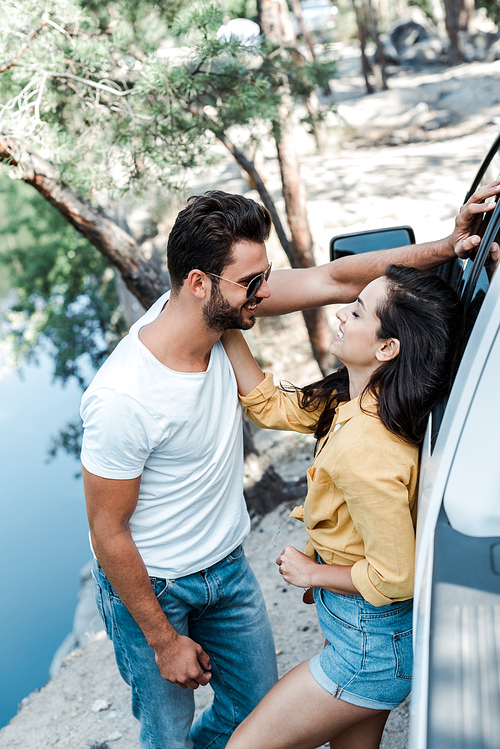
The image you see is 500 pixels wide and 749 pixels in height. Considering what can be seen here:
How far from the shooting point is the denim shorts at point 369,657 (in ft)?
5.04

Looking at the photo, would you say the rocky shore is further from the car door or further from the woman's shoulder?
the car door

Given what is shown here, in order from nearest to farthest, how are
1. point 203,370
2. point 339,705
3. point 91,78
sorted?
1. point 339,705
2. point 203,370
3. point 91,78

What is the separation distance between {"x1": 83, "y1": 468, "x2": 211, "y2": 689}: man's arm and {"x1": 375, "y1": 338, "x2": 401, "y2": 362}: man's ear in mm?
777

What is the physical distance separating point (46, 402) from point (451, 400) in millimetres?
15660

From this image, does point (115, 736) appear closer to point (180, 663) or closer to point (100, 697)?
point (100, 697)

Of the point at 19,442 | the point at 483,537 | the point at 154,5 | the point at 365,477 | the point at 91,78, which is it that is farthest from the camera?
the point at 19,442

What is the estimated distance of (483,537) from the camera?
3.86ft

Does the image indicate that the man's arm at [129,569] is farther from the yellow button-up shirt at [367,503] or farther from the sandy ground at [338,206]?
the sandy ground at [338,206]

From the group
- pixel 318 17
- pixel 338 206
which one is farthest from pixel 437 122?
pixel 318 17

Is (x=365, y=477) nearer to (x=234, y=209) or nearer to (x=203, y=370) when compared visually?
(x=203, y=370)

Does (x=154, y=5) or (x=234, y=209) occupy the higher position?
(x=154, y=5)

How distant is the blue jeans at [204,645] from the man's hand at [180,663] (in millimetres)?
99

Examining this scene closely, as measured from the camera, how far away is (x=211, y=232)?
1.81m

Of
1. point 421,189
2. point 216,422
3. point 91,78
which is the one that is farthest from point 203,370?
point 421,189
